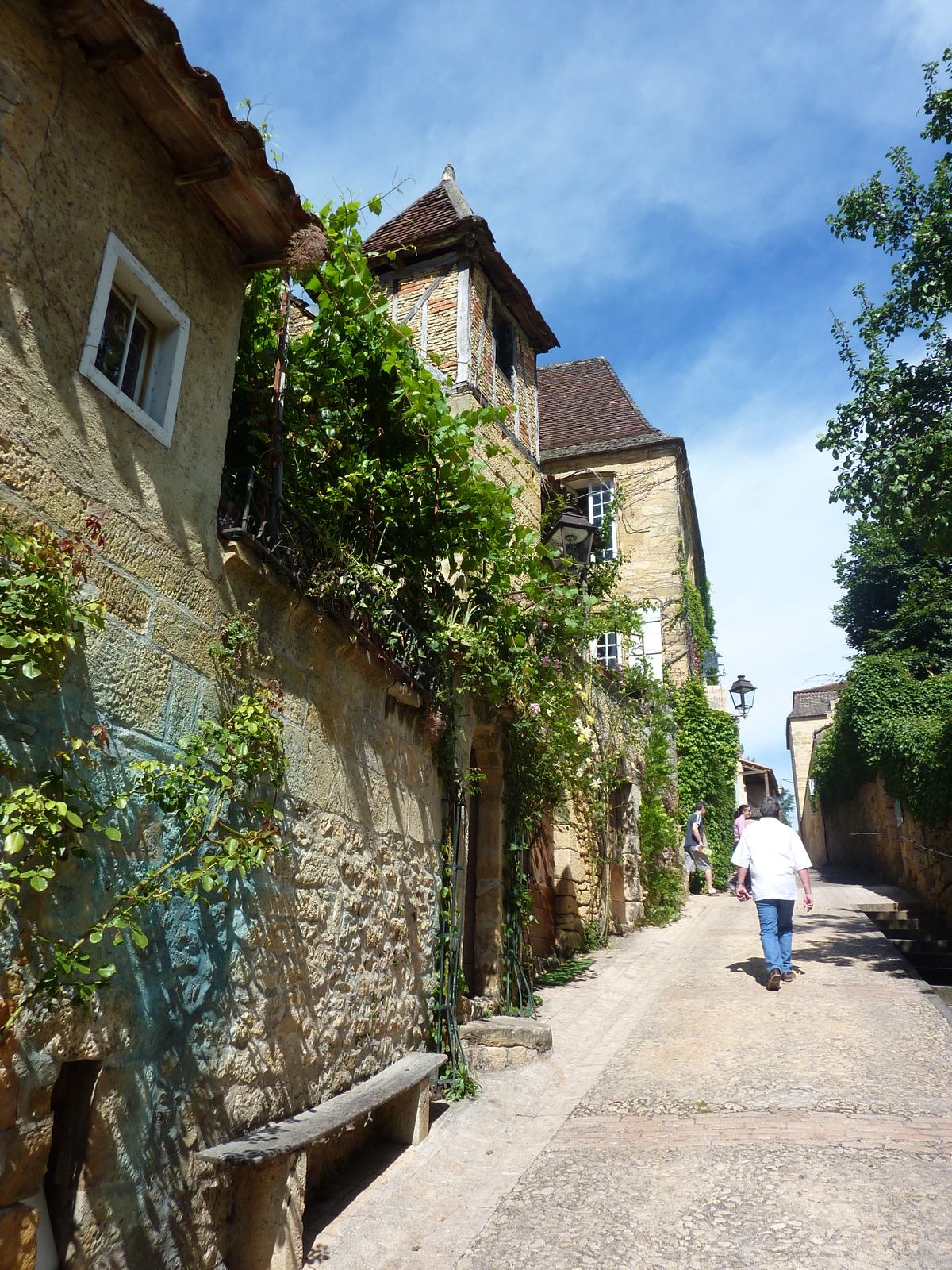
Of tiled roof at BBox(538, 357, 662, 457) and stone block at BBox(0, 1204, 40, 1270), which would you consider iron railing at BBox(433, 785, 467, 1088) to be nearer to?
stone block at BBox(0, 1204, 40, 1270)

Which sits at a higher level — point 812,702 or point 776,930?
point 812,702

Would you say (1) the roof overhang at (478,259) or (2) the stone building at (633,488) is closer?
(1) the roof overhang at (478,259)

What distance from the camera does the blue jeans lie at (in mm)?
Answer: 6727

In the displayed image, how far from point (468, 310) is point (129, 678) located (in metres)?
6.87

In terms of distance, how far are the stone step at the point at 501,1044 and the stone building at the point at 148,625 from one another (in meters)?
1.49

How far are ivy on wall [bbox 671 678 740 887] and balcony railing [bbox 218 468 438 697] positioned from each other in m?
11.1

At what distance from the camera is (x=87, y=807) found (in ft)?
7.96

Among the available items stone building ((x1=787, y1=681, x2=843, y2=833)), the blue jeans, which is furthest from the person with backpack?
stone building ((x1=787, y1=681, x2=843, y2=833))

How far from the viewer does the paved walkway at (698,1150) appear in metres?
3.14

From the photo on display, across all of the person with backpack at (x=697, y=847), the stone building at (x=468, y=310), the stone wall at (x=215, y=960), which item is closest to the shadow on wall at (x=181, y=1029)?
the stone wall at (x=215, y=960)

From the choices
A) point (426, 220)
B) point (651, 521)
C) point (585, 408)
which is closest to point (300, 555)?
point (426, 220)

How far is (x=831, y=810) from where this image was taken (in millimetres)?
22547

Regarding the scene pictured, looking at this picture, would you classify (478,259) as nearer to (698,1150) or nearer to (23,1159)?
(698,1150)

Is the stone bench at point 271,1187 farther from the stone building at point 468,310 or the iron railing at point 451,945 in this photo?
the stone building at point 468,310
